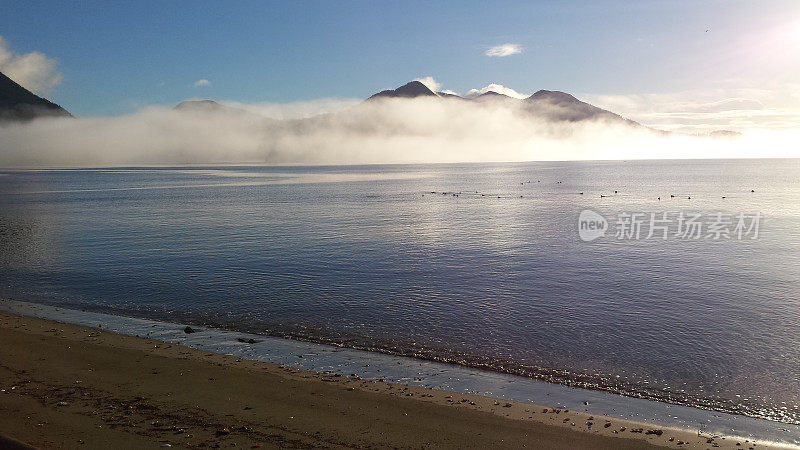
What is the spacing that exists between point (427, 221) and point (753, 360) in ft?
150

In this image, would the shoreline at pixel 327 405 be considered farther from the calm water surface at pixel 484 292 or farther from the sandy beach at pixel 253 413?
the calm water surface at pixel 484 292

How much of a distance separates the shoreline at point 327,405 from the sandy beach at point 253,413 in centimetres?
3

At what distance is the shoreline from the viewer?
1145 cm

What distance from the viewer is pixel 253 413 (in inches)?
487

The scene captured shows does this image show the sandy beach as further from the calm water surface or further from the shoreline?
the calm water surface

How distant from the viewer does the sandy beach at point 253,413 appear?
1109 cm

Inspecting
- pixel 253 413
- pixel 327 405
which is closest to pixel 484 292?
pixel 327 405

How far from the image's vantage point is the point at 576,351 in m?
18.4

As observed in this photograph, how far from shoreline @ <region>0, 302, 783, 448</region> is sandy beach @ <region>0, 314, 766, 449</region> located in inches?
1.2

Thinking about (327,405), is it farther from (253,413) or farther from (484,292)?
(484,292)

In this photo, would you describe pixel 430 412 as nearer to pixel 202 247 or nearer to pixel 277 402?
pixel 277 402

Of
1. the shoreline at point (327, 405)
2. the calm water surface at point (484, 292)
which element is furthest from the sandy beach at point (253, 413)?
the calm water surface at point (484, 292)

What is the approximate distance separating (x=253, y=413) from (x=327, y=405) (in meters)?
1.83

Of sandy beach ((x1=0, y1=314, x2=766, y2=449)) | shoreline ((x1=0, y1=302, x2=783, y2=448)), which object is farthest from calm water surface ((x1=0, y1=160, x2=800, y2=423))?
sandy beach ((x1=0, y1=314, x2=766, y2=449))
